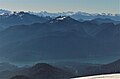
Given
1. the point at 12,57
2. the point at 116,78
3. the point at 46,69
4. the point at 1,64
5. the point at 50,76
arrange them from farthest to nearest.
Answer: the point at 12,57 → the point at 1,64 → the point at 46,69 → the point at 50,76 → the point at 116,78

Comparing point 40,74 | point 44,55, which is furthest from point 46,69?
point 44,55

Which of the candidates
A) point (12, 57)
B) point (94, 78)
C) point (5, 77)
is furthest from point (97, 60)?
point (94, 78)

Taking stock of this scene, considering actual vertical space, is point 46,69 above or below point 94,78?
above

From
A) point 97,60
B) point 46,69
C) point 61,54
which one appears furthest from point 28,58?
point 46,69

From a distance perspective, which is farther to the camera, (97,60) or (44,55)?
(97,60)

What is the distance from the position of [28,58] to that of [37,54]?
43.6ft

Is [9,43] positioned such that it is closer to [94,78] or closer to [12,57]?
[12,57]

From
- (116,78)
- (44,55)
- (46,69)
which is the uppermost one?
(44,55)

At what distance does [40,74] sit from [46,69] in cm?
740

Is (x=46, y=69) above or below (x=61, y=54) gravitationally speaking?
below

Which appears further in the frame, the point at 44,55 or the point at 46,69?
the point at 44,55

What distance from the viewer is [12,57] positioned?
190 metres

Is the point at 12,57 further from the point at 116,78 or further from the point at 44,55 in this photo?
the point at 116,78

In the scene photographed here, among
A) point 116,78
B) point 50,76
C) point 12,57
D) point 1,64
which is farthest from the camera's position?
point 12,57
